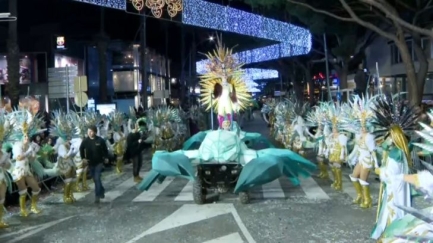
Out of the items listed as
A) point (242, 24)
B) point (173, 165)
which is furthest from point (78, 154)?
point (242, 24)

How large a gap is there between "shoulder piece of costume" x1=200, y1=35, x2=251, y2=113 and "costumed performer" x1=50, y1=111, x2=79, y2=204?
357 cm

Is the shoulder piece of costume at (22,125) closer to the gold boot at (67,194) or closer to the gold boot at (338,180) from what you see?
the gold boot at (67,194)

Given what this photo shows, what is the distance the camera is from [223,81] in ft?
47.3

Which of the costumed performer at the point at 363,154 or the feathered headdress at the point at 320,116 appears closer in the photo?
the costumed performer at the point at 363,154

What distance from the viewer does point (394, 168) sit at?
7398mm

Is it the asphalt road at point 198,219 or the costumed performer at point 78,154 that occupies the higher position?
the costumed performer at point 78,154

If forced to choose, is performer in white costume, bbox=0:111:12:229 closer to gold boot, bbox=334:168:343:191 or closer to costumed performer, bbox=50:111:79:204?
costumed performer, bbox=50:111:79:204

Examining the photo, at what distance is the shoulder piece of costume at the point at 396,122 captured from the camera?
7.38 meters

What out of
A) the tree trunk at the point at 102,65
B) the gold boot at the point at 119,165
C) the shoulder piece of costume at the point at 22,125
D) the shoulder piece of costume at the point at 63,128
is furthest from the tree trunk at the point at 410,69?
the tree trunk at the point at 102,65

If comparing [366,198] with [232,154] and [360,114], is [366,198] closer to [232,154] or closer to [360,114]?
[360,114]

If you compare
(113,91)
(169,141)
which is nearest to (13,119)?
(169,141)

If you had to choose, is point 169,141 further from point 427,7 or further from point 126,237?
point 126,237

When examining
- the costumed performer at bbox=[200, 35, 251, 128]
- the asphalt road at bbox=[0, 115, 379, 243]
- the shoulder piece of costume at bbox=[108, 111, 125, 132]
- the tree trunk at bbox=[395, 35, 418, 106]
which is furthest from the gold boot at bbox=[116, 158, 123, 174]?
the tree trunk at bbox=[395, 35, 418, 106]

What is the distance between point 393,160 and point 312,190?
656 cm
